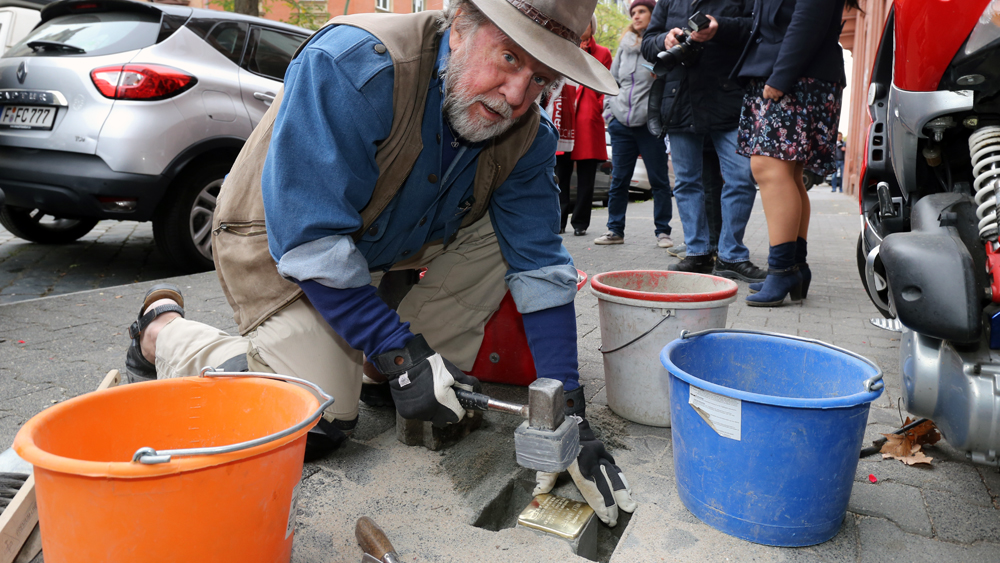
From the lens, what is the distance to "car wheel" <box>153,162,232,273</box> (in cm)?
439

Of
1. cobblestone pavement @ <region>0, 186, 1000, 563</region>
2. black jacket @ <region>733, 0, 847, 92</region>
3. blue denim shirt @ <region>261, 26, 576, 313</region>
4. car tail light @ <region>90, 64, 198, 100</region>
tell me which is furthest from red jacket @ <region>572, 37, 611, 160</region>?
blue denim shirt @ <region>261, 26, 576, 313</region>

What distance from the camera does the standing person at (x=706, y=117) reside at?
14.2 ft

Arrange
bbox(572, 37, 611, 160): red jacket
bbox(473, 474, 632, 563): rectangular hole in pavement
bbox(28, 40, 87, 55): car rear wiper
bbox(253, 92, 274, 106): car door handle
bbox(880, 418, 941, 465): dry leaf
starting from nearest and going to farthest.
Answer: bbox(473, 474, 632, 563): rectangular hole in pavement → bbox(880, 418, 941, 465): dry leaf → bbox(28, 40, 87, 55): car rear wiper → bbox(253, 92, 274, 106): car door handle → bbox(572, 37, 611, 160): red jacket

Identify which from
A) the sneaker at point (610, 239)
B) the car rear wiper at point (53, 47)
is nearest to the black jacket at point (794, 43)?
the sneaker at point (610, 239)

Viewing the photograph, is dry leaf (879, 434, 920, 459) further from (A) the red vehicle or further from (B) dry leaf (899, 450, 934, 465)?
(A) the red vehicle

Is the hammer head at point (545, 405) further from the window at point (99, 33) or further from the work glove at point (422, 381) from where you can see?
the window at point (99, 33)

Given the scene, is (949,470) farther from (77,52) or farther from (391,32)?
(77,52)

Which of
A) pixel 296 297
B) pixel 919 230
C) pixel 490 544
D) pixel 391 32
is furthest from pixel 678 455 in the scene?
pixel 391 32

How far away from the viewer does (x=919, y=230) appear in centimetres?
172

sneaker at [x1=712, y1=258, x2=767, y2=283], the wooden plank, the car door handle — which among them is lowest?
sneaker at [x1=712, y1=258, x2=767, y2=283]

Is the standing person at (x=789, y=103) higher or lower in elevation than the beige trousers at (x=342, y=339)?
higher

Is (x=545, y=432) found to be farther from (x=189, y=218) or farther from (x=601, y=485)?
(x=189, y=218)

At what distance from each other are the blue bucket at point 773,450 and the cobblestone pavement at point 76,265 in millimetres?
4056

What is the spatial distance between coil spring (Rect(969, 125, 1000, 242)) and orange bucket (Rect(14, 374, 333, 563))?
1.48 meters
